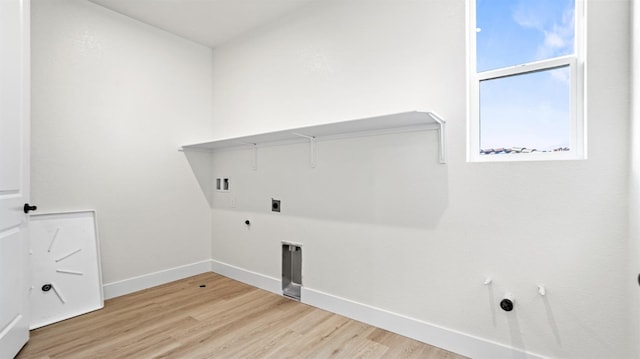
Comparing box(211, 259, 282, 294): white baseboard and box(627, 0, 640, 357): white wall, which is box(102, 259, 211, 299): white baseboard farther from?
box(627, 0, 640, 357): white wall

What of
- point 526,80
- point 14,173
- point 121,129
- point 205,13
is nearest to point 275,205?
point 121,129

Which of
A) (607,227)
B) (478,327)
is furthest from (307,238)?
(607,227)

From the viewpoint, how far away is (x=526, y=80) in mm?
1809

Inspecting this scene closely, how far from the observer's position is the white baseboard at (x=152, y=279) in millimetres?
2789

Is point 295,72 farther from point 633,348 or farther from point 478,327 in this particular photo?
point 633,348

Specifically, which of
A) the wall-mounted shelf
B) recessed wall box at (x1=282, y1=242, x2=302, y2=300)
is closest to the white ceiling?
the wall-mounted shelf

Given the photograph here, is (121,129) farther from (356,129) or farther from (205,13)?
(356,129)

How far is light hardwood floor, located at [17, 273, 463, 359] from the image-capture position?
1.91 metres

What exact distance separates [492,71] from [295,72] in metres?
1.65

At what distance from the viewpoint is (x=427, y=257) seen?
2041 millimetres

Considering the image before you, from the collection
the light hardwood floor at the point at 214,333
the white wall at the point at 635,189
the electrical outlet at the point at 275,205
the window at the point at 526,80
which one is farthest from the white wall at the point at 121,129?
the white wall at the point at 635,189

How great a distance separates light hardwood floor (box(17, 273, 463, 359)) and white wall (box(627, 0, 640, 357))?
36.7 inches

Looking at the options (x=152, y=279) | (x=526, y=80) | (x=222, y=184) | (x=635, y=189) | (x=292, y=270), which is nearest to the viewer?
(x=635, y=189)

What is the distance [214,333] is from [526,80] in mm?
2631
